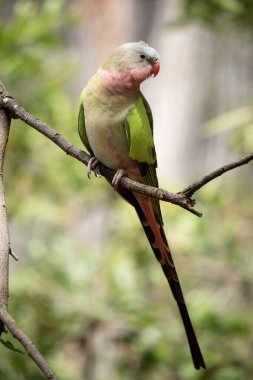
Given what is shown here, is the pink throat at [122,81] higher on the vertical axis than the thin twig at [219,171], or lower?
higher

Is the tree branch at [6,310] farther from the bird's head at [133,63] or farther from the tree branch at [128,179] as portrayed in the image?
the bird's head at [133,63]

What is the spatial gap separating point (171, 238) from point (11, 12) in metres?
2.87

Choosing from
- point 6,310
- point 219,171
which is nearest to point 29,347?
point 6,310

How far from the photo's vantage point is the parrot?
1.63m

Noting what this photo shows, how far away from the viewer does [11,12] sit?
5.03m

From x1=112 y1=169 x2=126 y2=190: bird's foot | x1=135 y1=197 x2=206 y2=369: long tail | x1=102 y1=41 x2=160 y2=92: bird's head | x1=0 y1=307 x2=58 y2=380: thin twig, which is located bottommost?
x1=0 y1=307 x2=58 y2=380: thin twig

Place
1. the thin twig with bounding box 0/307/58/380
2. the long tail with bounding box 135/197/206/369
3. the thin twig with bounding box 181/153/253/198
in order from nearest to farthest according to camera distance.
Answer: the thin twig with bounding box 0/307/58/380
the thin twig with bounding box 181/153/253/198
the long tail with bounding box 135/197/206/369

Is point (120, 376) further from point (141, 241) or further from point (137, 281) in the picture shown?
point (141, 241)

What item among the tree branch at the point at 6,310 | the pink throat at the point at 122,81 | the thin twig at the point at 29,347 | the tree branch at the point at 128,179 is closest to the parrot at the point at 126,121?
the pink throat at the point at 122,81

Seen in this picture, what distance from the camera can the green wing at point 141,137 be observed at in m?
1.64

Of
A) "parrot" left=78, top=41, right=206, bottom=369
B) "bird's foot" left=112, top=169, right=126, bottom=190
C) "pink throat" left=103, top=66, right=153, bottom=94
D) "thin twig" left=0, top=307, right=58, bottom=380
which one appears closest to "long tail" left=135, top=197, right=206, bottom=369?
"parrot" left=78, top=41, right=206, bottom=369

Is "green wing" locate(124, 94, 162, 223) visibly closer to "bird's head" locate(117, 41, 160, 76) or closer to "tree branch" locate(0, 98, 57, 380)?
"bird's head" locate(117, 41, 160, 76)

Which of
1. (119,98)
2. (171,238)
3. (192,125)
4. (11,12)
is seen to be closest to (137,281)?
(171,238)

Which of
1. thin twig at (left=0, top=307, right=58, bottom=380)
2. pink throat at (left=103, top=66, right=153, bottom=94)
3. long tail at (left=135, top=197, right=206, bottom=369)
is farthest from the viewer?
pink throat at (left=103, top=66, right=153, bottom=94)
